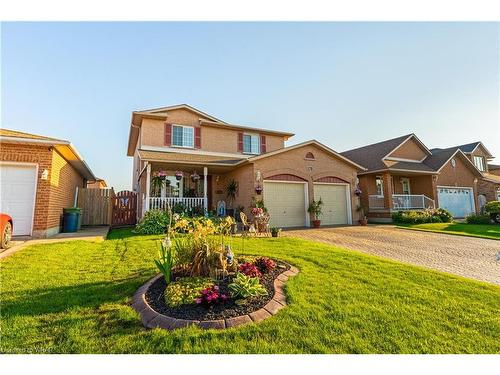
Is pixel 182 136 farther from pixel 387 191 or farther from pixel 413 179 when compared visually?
pixel 413 179

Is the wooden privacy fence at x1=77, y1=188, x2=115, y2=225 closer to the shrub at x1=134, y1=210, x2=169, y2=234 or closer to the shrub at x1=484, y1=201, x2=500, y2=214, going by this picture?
the shrub at x1=134, y1=210, x2=169, y2=234

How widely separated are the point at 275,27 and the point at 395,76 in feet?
→ 17.7

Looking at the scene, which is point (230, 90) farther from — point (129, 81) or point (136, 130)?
point (136, 130)

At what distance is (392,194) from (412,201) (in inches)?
77.7

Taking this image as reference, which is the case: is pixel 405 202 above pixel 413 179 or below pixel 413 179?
below

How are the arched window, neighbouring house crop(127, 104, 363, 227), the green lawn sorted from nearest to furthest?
the green lawn
neighbouring house crop(127, 104, 363, 227)
the arched window

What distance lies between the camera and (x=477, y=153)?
961 inches

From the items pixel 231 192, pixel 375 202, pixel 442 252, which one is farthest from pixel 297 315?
pixel 375 202

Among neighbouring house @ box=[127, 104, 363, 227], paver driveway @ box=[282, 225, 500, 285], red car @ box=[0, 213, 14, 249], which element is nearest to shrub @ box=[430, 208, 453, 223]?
neighbouring house @ box=[127, 104, 363, 227]

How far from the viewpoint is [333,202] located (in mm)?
15609

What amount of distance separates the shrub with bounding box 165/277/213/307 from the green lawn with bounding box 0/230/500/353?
1.74ft

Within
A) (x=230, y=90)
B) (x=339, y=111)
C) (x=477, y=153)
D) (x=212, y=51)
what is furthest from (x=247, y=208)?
(x=477, y=153)

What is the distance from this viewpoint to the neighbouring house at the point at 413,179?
18.5 meters

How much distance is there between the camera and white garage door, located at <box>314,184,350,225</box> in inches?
599
